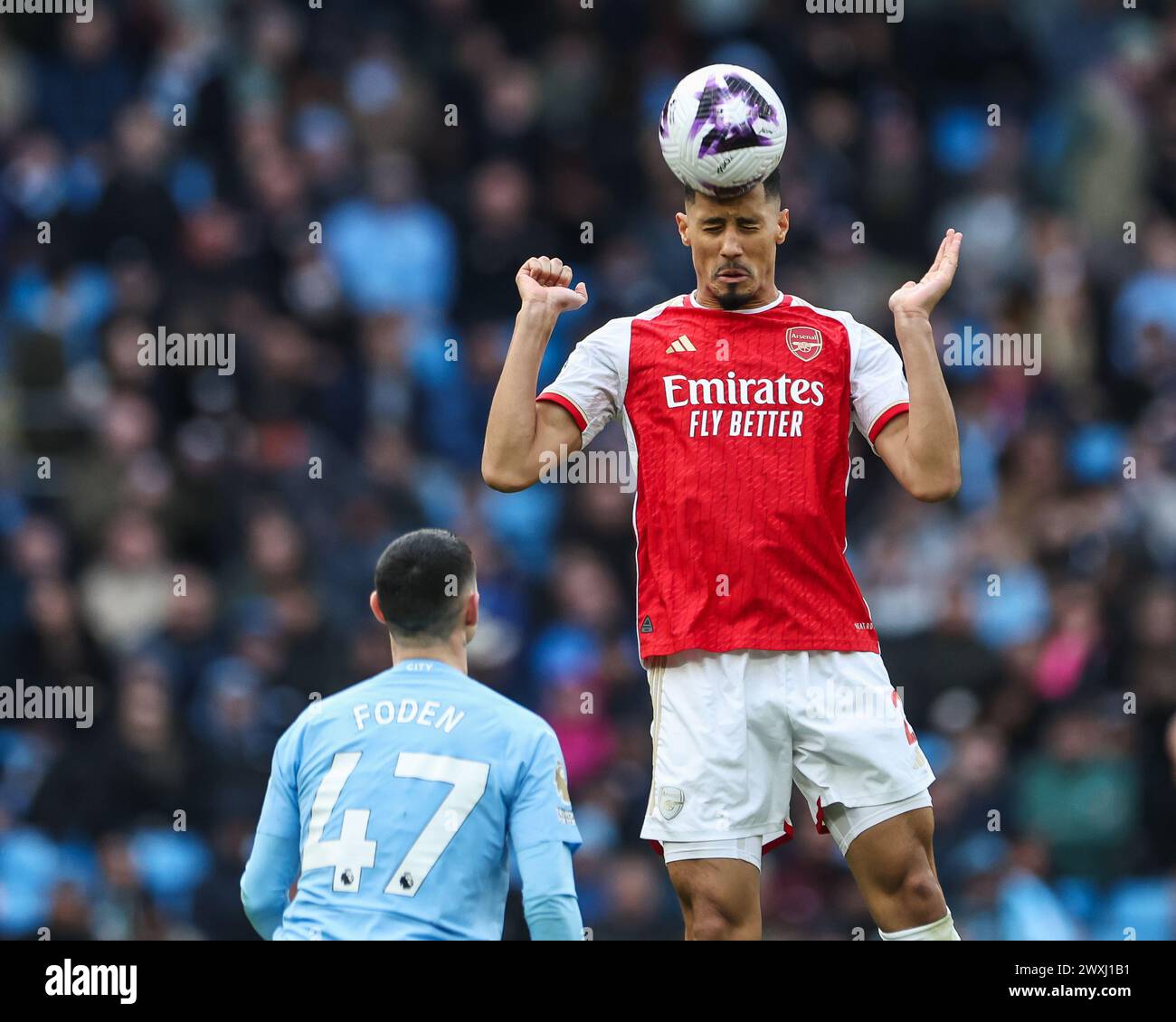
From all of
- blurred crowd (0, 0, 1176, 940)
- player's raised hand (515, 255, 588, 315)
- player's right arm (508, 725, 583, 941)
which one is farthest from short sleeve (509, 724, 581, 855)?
blurred crowd (0, 0, 1176, 940)

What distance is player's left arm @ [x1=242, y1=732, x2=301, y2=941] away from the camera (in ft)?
16.5

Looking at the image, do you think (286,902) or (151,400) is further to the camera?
(151,400)

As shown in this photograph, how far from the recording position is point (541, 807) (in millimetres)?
4895

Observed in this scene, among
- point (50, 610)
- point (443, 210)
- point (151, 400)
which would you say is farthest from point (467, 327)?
point (50, 610)

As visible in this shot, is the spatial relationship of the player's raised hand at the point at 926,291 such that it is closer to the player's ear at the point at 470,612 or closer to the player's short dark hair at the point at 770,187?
the player's short dark hair at the point at 770,187

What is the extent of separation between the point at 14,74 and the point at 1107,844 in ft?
28.5

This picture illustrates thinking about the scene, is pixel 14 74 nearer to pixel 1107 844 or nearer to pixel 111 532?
pixel 111 532

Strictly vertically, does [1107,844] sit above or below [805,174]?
below

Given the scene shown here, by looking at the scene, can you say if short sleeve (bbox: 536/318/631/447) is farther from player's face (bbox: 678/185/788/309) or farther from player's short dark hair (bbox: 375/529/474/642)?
player's short dark hair (bbox: 375/529/474/642)

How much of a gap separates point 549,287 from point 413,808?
1.52m

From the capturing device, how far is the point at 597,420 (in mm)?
5566

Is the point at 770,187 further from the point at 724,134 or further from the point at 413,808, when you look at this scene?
the point at 413,808

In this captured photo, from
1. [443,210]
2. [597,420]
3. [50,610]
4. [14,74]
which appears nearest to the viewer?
[597,420]

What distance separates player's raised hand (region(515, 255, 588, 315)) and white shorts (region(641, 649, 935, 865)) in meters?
1.00
